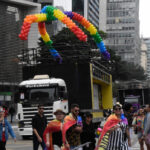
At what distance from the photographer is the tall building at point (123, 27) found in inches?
6196

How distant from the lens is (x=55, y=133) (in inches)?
359

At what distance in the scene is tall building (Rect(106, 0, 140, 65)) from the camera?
15738 cm

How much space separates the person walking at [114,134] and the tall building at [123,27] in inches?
5779

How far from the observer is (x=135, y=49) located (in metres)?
163

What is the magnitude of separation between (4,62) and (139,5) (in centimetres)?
11300

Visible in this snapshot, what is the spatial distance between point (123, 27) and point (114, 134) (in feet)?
510

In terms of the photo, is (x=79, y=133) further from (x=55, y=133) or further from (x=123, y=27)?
(x=123, y=27)

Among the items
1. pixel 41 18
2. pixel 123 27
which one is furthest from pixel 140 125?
pixel 123 27

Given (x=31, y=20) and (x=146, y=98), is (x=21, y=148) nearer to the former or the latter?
(x=31, y=20)


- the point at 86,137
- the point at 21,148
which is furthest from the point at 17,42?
the point at 86,137

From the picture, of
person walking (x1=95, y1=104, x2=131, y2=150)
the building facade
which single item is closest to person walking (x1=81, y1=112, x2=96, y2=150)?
person walking (x1=95, y1=104, x2=131, y2=150)

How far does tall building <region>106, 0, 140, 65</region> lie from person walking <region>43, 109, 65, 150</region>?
14710cm

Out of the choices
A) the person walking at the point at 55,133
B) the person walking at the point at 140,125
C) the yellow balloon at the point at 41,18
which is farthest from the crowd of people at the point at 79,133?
the yellow balloon at the point at 41,18

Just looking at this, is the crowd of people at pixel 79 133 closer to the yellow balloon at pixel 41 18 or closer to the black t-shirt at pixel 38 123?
the black t-shirt at pixel 38 123
